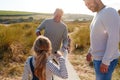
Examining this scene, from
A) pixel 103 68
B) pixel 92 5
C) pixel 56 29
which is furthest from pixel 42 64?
pixel 56 29

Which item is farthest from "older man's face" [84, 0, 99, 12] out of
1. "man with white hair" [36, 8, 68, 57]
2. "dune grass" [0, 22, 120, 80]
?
"dune grass" [0, 22, 120, 80]

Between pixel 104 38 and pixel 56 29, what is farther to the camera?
pixel 56 29

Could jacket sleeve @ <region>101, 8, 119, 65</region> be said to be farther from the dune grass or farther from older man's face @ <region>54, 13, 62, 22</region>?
the dune grass

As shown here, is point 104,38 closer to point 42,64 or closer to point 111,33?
point 111,33

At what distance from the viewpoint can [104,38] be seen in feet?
14.0

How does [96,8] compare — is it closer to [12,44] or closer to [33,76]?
[33,76]

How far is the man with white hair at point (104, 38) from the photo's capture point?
412 cm

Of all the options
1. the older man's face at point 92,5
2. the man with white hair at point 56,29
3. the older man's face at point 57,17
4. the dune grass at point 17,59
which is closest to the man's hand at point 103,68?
the older man's face at point 92,5

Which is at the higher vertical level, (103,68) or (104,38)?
(104,38)

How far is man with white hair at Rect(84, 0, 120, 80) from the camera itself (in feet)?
13.5

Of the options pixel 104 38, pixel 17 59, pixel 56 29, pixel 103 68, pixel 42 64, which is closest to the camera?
pixel 42 64

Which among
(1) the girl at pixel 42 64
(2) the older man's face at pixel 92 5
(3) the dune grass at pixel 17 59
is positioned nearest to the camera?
(1) the girl at pixel 42 64

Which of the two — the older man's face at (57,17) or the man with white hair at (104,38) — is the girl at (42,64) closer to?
the man with white hair at (104,38)

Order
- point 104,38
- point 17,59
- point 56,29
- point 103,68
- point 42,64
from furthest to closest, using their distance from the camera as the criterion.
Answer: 1. point 17,59
2. point 56,29
3. point 104,38
4. point 103,68
5. point 42,64
